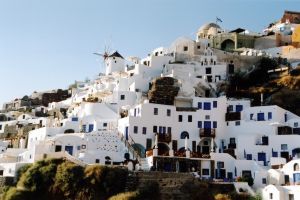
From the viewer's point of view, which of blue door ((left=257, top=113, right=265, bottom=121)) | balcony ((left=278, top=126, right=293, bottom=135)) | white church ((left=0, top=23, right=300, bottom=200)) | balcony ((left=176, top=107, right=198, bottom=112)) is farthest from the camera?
balcony ((left=176, top=107, right=198, bottom=112))

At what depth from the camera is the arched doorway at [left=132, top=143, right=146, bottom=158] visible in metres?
55.0

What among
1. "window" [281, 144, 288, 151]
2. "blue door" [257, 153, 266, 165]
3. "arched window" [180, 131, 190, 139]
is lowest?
"blue door" [257, 153, 266, 165]

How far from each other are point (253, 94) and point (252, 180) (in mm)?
19140

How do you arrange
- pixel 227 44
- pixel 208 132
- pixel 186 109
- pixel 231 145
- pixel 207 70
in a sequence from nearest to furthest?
1. pixel 231 145
2. pixel 208 132
3. pixel 186 109
4. pixel 207 70
5. pixel 227 44

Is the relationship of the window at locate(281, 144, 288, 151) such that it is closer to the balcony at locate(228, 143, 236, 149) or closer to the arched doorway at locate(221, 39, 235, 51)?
the balcony at locate(228, 143, 236, 149)

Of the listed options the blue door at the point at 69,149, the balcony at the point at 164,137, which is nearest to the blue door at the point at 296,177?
the balcony at the point at 164,137

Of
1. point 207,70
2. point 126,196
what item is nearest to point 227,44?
point 207,70

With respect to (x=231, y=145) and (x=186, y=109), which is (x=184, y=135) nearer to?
(x=186, y=109)

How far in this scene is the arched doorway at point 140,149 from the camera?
54981 mm

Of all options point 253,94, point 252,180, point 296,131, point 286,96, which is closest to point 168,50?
point 253,94

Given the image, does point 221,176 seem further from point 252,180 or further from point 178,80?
point 178,80

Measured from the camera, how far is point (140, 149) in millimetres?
55750

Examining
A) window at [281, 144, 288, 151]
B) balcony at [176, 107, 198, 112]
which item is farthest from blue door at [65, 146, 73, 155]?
window at [281, 144, 288, 151]

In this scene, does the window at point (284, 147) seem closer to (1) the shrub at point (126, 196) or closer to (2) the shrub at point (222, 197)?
(2) the shrub at point (222, 197)
